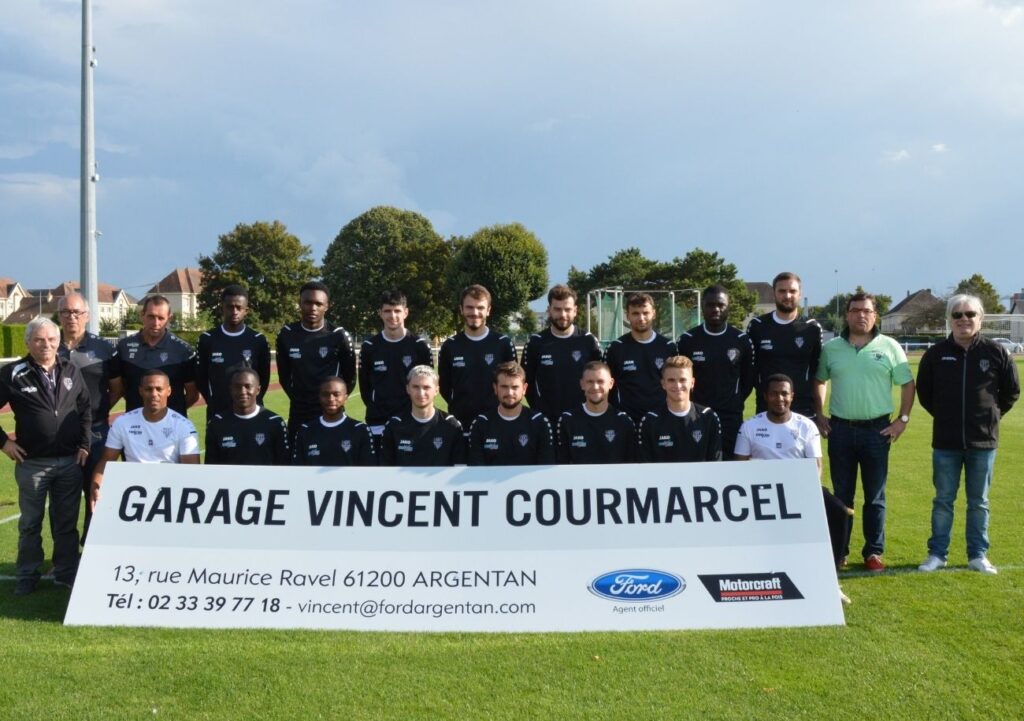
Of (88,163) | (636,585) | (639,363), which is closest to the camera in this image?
(636,585)

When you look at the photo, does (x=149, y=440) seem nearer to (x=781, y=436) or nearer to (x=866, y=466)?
(x=781, y=436)

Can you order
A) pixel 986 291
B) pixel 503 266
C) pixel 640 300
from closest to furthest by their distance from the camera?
pixel 640 300 → pixel 503 266 → pixel 986 291

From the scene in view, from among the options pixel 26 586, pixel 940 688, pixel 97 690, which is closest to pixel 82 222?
pixel 26 586

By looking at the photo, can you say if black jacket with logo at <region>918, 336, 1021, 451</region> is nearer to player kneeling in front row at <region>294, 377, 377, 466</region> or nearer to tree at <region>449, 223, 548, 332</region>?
player kneeling in front row at <region>294, 377, 377, 466</region>

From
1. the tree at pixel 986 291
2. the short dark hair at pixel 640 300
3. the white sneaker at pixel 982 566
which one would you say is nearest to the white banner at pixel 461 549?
the short dark hair at pixel 640 300

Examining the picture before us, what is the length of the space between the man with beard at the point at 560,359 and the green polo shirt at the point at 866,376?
185 cm

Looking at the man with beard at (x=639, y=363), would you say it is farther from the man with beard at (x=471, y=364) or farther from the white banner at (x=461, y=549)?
the white banner at (x=461, y=549)

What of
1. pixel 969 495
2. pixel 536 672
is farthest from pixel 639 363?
pixel 536 672

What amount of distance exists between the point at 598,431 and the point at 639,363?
3.04 ft

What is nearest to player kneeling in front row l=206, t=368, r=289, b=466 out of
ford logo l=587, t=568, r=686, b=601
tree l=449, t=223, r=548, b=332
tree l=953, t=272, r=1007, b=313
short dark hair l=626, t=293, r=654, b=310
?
ford logo l=587, t=568, r=686, b=601

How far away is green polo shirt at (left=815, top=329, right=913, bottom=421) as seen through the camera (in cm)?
591

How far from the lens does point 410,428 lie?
558cm

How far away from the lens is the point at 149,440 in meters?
5.50

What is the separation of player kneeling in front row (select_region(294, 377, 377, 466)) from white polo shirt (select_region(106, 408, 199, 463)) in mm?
739
